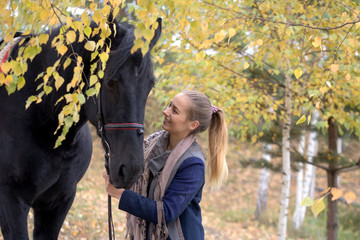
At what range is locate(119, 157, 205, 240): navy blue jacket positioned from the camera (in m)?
2.03

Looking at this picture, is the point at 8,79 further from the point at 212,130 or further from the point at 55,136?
the point at 212,130

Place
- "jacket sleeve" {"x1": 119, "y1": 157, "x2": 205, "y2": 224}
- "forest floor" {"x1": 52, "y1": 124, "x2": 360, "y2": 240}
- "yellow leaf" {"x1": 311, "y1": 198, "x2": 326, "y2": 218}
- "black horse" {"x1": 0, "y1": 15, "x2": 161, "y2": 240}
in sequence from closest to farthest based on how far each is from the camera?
"yellow leaf" {"x1": 311, "y1": 198, "x2": 326, "y2": 218}, "black horse" {"x1": 0, "y1": 15, "x2": 161, "y2": 240}, "jacket sleeve" {"x1": 119, "y1": 157, "x2": 205, "y2": 224}, "forest floor" {"x1": 52, "y1": 124, "x2": 360, "y2": 240}

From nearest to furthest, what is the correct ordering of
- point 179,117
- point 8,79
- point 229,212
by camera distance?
point 8,79
point 179,117
point 229,212

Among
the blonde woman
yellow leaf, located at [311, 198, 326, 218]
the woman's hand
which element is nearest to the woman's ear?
the blonde woman

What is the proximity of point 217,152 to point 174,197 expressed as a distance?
513 millimetres

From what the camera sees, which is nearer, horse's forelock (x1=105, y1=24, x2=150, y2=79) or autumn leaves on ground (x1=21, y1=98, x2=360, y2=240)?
horse's forelock (x1=105, y1=24, x2=150, y2=79)

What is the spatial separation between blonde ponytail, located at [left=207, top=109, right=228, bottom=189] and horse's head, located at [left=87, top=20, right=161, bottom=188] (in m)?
0.63

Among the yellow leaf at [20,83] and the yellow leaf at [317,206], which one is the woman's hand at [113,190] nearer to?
the yellow leaf at [20,83]

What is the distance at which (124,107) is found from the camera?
1935 mm

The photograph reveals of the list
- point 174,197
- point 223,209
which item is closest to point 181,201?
point 174,197

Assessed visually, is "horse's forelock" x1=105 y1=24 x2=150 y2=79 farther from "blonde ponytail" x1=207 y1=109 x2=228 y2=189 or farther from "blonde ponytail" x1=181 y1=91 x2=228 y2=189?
"blonde ponytail" x1=207 y1=109 x2=228 y2=189

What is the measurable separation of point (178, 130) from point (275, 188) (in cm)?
1527

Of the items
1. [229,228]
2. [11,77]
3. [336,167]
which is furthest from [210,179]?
[229,228]

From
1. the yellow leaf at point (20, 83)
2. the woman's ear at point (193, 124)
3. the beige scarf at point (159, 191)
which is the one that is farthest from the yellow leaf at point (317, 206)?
the yellow leaf at point (20, 83)
